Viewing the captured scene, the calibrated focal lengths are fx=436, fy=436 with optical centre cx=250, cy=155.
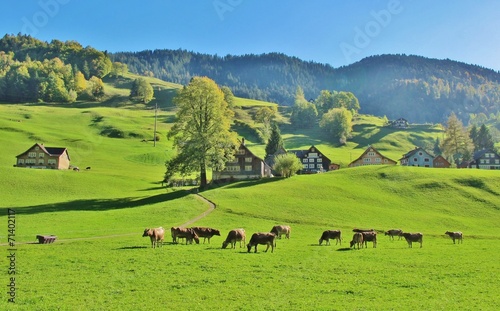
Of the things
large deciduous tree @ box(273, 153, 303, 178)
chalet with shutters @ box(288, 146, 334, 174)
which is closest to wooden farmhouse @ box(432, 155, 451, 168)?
chalet with shutters @ box(288, 146, 334, 174)

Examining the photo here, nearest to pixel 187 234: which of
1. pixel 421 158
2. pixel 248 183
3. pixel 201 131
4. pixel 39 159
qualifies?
pixel 201 131

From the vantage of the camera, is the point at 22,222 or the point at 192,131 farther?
the point at 192,131

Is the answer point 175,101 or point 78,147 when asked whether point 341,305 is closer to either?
point 175,101

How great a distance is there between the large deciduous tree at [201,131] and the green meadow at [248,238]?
513cm

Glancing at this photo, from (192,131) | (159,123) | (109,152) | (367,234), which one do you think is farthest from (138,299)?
(159,123)

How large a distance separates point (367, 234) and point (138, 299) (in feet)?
75.0

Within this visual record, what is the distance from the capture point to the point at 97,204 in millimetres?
63781

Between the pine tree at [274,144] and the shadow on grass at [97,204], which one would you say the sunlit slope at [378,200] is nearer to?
the shadow on grass at [97,204]

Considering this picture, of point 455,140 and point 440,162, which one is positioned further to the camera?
point 455,140

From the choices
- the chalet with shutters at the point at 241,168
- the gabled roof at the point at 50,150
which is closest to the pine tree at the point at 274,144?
the chalet with shutters at the point at 241,168

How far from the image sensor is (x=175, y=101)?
2901 inches

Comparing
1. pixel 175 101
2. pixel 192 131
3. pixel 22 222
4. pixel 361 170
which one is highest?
pixel 175 101

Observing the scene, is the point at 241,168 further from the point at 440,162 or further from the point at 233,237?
the point at 440,162

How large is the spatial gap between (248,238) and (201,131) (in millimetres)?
35873
